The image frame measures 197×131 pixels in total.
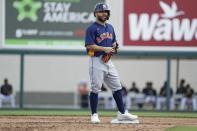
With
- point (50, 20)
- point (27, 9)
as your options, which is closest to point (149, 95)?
point (50, 20)

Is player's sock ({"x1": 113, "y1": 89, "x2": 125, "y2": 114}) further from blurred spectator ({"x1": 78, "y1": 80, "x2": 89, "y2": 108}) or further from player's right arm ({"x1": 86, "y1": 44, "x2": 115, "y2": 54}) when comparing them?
blurred spectator ({"x1": 78, "y1": 80, "x2": 89, "y2": 108})

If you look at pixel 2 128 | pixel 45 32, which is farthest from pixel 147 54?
pixel 2 128

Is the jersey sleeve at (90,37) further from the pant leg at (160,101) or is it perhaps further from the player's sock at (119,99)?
the pant leg at (160,101)

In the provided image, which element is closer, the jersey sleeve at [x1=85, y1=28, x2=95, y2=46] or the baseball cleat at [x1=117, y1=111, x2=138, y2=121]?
the jersey sleeve at [x1=85, y1=28, x2=95, y2=46]

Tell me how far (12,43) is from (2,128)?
31.6 feet

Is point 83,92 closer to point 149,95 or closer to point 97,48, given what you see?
point 149,95

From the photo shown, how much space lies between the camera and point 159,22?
809 inches

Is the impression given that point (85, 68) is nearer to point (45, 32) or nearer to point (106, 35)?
point (45, 32)

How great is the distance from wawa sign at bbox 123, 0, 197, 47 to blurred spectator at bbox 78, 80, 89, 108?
5.77m

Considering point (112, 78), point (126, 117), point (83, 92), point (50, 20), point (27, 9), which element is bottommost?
point (83, 92)

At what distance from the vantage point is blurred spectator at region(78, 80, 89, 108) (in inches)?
1040

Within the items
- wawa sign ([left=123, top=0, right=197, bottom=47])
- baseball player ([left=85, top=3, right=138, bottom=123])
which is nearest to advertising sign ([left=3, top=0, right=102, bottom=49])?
wawa sign ([left=123, top=0, right=197, bottom=47])

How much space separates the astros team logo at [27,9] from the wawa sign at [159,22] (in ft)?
8.04

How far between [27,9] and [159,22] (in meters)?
3.64
